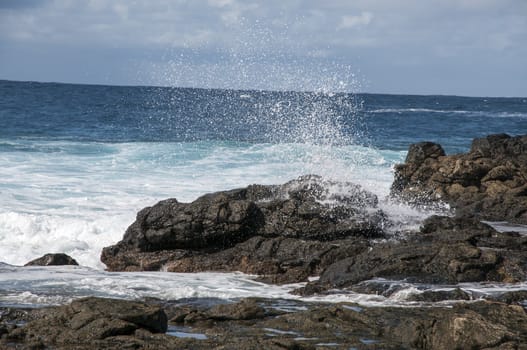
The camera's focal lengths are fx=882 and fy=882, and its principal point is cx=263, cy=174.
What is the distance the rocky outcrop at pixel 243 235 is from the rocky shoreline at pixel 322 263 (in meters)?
0.02

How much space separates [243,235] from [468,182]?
785cm

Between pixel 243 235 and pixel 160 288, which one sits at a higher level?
pixel 243 235

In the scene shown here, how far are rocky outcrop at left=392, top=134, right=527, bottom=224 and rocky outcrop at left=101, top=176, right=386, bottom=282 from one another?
3.94m

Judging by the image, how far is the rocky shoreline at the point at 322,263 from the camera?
7.97 m

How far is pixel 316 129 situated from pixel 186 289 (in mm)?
14601

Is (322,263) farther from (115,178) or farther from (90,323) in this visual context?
(115,178)

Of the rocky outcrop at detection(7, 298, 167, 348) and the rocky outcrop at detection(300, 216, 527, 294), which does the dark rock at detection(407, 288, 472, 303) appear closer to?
the rocky outcrop at detection(300, 216, 527, 294)

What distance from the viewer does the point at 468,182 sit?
1997cm

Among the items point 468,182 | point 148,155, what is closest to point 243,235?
point 468,182

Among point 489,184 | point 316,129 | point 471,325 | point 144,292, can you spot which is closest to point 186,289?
point 144,292

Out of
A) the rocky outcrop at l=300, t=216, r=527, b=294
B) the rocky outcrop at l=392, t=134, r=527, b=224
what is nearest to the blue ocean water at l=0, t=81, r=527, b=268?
the rocky outcrop at l=392, t=134, r=527, b=224

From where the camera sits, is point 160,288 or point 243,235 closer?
point 160,288

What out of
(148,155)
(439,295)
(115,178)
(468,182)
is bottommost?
(115,178)

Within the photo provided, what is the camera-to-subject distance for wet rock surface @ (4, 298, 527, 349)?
25.2 ft
